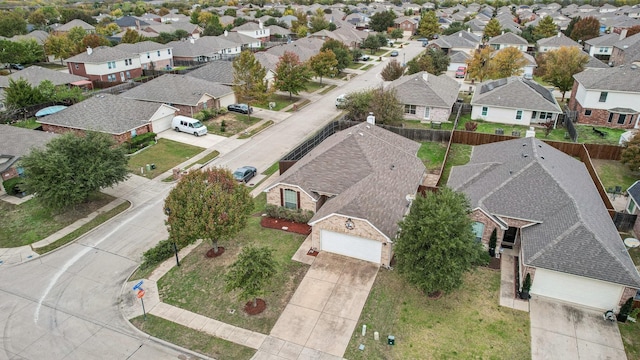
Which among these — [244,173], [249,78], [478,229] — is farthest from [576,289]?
[249,78]

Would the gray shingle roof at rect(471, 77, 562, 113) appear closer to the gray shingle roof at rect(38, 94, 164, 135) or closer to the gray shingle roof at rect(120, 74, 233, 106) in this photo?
the gray shingle roof at rect(120, 74, 233, 106)

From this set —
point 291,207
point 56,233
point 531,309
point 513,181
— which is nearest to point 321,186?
point 291,207

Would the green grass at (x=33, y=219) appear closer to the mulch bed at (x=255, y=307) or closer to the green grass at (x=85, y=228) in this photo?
the green grass at (x=85, y=228)

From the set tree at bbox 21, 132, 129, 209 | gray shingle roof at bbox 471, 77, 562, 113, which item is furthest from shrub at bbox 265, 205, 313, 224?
gray shingle roof at bbox 471, 77, 562, 113

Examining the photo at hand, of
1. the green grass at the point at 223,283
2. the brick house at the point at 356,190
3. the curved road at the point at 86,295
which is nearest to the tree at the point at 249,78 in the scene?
the brick house at the point at 356,190

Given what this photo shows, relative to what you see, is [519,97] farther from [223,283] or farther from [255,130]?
[223,283]

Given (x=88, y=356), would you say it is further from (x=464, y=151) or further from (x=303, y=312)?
(x=464, y=151)
